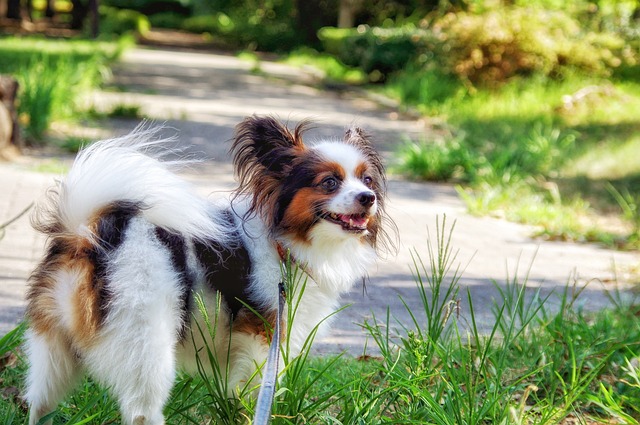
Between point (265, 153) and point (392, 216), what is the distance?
497 cm

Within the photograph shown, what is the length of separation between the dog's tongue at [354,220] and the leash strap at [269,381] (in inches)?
13.5

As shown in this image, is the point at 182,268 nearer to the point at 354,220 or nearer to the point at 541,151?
the point at 354,220

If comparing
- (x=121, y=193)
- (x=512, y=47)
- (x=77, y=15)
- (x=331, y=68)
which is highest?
(x=121, y=193)

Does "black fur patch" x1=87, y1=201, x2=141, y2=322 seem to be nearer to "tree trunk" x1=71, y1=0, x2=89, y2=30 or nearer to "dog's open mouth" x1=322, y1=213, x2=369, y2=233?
"dog's open mouth" x1=322, y1=213, x2=369, y2=233

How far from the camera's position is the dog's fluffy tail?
2.95 meters

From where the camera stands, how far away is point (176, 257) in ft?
9.90

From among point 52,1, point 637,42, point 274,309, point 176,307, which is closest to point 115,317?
point 176,307

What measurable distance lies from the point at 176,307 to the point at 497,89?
1454 centimetres

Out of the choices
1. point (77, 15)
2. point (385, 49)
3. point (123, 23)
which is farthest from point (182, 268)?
point (77, 15)

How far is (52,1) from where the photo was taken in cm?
4700

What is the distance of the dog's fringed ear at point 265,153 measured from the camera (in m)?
3.36

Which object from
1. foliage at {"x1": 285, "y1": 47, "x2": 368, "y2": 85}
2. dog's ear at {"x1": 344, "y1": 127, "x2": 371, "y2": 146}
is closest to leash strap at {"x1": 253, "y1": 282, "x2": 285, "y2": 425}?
dog's ear at {"x1": 344, "y1": 127, "x2": 371, "y2": 146}

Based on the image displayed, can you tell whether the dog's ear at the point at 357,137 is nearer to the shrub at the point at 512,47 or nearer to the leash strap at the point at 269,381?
the leash strap at the point at 269,381

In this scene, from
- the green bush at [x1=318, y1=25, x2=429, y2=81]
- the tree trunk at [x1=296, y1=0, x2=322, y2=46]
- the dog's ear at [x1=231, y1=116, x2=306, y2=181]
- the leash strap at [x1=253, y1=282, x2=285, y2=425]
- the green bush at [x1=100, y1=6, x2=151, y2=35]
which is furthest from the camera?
the green bush at [x1=100, y1=6, x2=151, y2=35]
